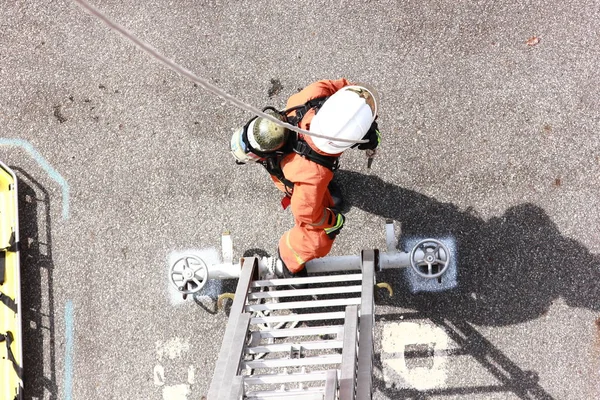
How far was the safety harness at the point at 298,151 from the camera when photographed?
292 centimetres

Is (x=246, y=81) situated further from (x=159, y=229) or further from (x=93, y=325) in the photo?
(x=93, y=325)

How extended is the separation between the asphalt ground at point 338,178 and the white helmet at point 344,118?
4.39 feet

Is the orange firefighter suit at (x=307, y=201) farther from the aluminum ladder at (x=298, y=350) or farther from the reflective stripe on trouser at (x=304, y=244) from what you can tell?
the aluminum ladder at (x=298, y=350)

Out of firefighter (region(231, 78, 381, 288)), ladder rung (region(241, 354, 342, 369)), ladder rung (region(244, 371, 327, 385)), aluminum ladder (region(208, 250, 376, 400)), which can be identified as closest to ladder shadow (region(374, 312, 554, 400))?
aluminum ladder (region(208, 250, 376, 400))

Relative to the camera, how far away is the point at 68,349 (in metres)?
4.15

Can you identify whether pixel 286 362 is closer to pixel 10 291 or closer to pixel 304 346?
pixel 304 346

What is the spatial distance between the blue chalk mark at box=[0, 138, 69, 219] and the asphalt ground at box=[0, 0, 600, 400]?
2cm

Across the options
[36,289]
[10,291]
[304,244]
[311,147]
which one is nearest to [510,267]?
[304,244]

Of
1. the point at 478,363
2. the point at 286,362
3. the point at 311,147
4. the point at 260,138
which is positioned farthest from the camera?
the point at 478,363

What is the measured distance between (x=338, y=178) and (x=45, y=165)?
2.47 metres

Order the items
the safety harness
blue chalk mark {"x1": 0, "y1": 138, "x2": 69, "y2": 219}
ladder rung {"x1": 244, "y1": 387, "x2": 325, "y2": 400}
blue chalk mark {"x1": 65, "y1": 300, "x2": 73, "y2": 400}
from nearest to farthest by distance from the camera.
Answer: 1. ladder rung {"x1": 244, "y1": 387, "x2": 325, "y2": 400}
2. the safety harness
3. blue chalk mark {"x1": 65, "y1": 300, "x2": 73, "y2": 400}
4. blue chalk mark {"x1": 0, "y1": 138, "x2": 69, "y2": 219}

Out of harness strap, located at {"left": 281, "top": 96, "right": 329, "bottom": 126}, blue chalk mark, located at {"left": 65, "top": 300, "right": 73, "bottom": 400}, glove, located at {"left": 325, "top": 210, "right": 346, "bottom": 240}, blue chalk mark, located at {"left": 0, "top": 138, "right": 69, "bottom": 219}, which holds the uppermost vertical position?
blue chalk mark, located at {"left": 0, "top": 138, "right": 69, "bottom": 219}

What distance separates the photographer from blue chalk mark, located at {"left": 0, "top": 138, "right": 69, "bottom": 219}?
167 inches

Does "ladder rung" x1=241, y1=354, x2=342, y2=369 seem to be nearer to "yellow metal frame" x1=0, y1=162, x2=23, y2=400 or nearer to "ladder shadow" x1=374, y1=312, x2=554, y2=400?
"ladder shadow" x1=374, y1=312, x2=554, y2=400
